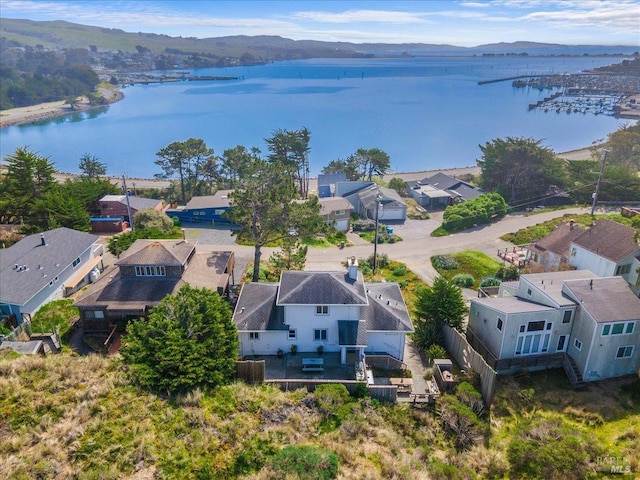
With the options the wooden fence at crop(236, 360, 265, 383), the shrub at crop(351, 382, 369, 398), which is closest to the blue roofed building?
the wooden fence at crop(236, 360, 265, 383)

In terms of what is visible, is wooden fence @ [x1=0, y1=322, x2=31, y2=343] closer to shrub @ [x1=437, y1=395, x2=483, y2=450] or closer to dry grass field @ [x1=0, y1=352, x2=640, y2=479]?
dry grass field @ [x1=0, y1=352, x2=640, y2=479]

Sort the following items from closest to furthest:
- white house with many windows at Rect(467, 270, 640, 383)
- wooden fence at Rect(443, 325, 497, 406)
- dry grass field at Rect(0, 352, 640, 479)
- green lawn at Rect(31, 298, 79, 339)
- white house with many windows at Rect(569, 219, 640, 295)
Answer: dry grass field at Rect(0, 352, 640, 479), wooden fence at Rect(443, 325, 497, 406), white house with many windows at Rect(467, 270, 640, 383), green lawn at Rect(31, 298, 79, 339), white house with many windows at Rect(569, 219, 640, 295)

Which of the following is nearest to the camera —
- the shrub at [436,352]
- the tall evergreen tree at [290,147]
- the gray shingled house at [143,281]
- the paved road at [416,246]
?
the shrub at [436,352]

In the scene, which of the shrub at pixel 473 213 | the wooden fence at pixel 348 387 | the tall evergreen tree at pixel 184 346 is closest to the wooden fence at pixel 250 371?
the tall evergreen tree at pixel 184 346

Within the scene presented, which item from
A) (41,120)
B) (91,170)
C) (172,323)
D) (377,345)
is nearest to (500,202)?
(377,345)

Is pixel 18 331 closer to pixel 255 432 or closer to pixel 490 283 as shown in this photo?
pixel 255 432

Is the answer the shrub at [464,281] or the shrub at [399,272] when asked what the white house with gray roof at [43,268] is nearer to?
the shrub at [399,272]
